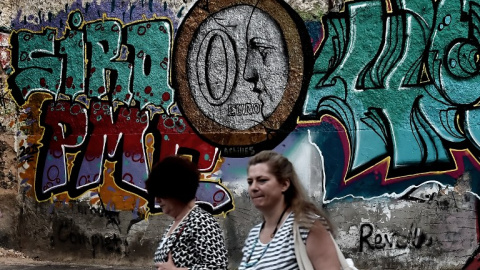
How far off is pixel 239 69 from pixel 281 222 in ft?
20.7

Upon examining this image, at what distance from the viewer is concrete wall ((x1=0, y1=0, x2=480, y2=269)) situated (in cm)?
916

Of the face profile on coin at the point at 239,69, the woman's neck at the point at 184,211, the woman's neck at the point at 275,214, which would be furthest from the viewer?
the face profile on coin at the point at 239,69

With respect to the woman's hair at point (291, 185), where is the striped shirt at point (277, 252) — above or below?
below

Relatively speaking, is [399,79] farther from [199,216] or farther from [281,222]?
[281,222]

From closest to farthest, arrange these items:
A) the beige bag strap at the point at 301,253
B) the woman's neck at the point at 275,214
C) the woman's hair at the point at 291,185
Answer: the beige bag strap at the point at 301,253, the woman's hair at the point at 291,185, the woman's neck at the point at 275,214

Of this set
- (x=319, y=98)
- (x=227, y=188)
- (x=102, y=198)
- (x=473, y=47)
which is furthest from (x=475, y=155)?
(x=102, y=198)

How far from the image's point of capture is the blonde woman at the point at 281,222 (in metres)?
3.91

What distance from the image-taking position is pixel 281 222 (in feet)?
13.7

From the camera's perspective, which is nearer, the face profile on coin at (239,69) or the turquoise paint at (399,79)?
the turquoise paint at (399,79)

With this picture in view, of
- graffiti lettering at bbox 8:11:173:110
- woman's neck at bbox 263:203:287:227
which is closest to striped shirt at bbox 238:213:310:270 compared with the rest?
woman's neck at bbox 263:203:287:227

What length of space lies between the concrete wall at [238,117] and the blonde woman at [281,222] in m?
5.20

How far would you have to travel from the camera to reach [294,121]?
10000mm

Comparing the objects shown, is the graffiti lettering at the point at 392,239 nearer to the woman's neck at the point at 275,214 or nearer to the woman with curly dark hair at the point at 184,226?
the woman with curly dark hair at the point at 184,226

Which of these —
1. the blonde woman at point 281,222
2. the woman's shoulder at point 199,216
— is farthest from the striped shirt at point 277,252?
the woman's shoulder at point 199,216
